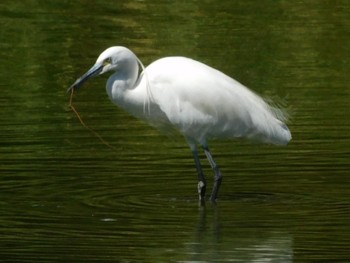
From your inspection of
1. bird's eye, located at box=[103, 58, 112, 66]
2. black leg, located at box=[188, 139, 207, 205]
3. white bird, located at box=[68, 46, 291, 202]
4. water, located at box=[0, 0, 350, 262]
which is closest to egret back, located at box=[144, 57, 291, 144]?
white bird, located at box=[68, 46, 291, 202]

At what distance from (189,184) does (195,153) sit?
1.38 ft

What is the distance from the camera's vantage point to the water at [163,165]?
1124cm

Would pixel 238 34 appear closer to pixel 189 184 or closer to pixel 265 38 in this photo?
pixel 265 38

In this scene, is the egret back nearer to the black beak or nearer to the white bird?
the white bird

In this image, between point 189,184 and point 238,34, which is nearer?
point 189,184

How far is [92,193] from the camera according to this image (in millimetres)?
13109

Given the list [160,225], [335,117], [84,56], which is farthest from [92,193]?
[84,56]

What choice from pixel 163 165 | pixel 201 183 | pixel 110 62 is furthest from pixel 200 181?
pixel 110 62

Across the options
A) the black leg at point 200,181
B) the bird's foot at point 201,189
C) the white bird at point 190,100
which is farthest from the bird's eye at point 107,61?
the bird's foot at point 201,189

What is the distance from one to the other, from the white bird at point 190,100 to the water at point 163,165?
1.54 feet

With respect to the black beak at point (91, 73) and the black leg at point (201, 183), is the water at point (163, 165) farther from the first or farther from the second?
the black beak at point (91, 73)

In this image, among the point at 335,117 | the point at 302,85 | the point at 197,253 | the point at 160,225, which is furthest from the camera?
the point at 302,85

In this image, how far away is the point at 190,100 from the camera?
43.0ft

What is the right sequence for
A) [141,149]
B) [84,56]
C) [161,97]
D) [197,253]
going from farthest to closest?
[84,56], [141,149], [161,97], [197,253]
